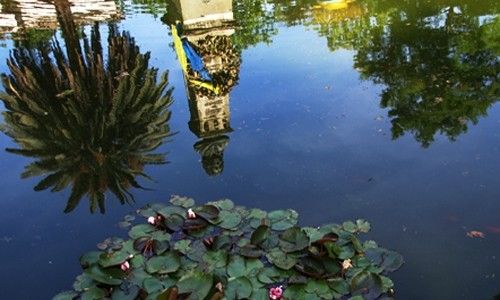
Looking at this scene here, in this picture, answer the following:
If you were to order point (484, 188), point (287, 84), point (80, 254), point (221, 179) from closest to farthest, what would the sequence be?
point (80, 254) < point (484, 188) < point (221, 179) < point (287, 84)

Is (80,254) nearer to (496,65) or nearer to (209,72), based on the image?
(209,72)

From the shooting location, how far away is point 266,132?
698cm

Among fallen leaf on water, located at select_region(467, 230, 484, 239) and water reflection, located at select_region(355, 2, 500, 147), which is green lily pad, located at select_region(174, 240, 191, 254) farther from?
water reflection, located at select_region(355, 2, 500, 147)

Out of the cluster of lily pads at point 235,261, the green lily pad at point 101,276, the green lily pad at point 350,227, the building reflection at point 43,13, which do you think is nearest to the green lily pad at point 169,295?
the cluster of lily pads at point 235,261

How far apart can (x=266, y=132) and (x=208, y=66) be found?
2.38m

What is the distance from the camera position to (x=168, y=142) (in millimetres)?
6793

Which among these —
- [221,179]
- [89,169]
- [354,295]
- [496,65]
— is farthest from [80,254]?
[496,65]

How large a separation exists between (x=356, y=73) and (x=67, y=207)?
563 centimetres

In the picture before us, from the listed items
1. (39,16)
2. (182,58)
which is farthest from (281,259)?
(39,16)

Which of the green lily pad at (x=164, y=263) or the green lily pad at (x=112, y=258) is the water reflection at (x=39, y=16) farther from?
the green lily pad at (x=164, y=263)

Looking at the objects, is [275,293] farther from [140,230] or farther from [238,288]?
[140,230]

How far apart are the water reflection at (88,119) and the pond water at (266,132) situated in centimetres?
3

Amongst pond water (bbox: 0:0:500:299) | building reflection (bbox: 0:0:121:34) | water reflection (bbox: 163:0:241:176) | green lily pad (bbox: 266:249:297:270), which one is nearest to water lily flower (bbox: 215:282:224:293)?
green lily pad (bbox: 266:249:297:270)

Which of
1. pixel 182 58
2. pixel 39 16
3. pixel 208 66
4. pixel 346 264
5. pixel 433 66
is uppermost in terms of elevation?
pixel 39 16
